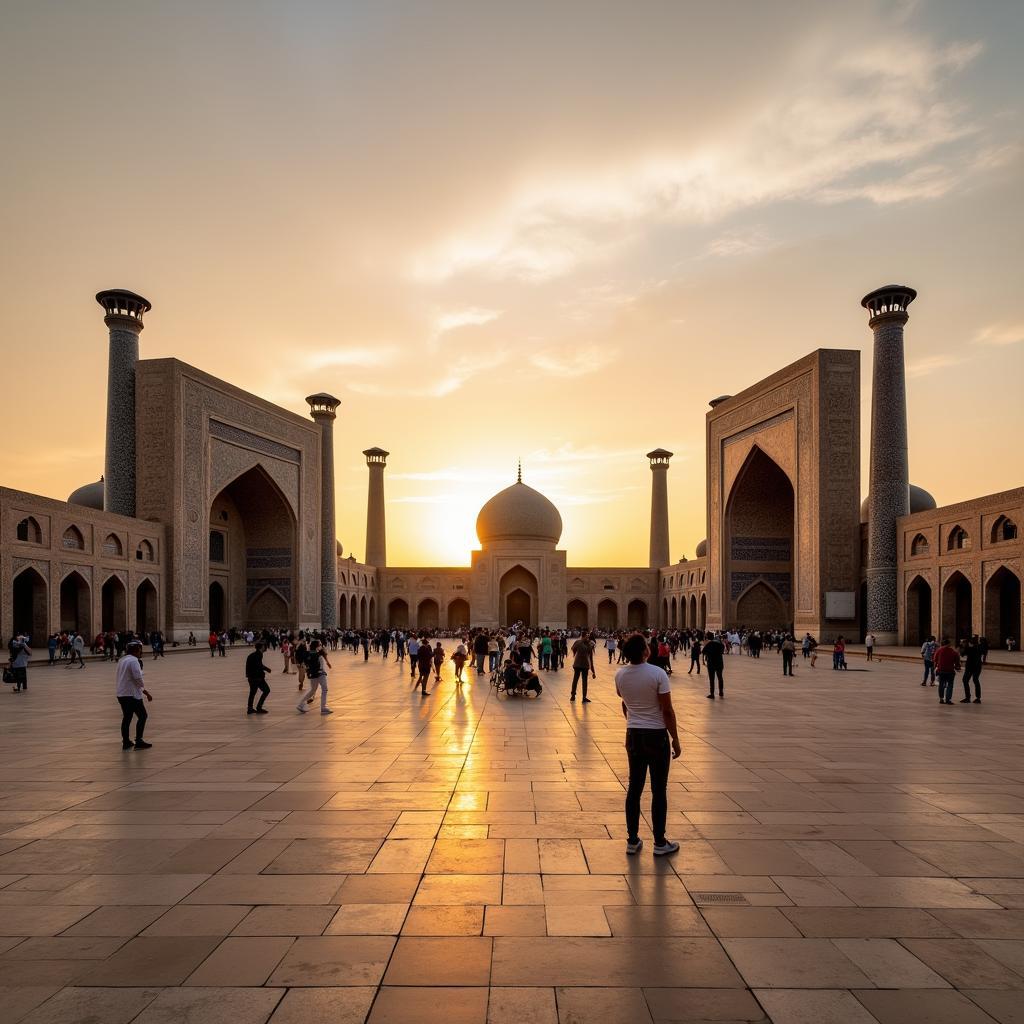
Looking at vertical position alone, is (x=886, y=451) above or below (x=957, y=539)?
above

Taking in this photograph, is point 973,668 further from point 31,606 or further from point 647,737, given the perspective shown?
point 31,606

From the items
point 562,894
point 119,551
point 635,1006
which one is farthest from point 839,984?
point 119,551

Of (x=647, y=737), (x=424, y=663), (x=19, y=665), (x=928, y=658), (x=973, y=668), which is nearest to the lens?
(x=647, y=737)

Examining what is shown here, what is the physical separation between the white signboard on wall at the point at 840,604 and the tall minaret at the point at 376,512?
2860 centimetres

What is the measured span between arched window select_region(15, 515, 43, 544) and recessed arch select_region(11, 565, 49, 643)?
2.66ft

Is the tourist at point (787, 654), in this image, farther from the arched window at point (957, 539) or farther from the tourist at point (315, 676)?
the arched window at point (957, 539)

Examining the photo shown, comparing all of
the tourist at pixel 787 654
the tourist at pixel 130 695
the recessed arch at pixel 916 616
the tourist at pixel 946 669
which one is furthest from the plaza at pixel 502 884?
the recessed arch at pixel 916 616

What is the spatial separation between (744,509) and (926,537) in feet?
35.9

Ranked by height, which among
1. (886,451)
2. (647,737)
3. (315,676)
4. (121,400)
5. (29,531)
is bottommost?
(315,676)

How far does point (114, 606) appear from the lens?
27.3 metres

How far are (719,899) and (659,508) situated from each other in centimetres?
4897

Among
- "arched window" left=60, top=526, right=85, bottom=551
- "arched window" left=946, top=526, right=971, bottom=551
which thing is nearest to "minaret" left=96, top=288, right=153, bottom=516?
"arched window" left=60, top=526, right=85, bottom=551

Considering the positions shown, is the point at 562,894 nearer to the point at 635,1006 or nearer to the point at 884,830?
the point at 635,1006

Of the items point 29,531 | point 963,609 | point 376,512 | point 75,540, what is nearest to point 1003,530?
point 963,609
